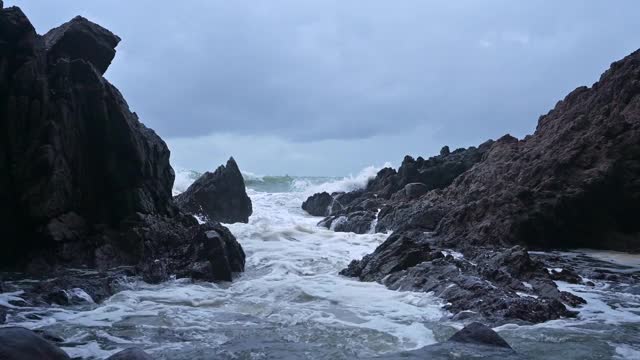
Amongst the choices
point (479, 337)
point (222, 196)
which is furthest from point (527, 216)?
point (222, 196)

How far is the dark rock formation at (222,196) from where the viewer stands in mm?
32812

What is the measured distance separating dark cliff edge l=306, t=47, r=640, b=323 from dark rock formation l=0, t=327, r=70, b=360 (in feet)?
24.2

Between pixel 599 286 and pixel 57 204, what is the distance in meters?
13.8

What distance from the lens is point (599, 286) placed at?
1393 cm

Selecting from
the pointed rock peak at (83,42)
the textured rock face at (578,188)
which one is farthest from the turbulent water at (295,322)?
the pointed rock peak at (83,42)

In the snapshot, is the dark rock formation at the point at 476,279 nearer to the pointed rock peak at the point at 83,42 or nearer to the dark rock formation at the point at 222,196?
the pointed rock peak at the point at 83,42

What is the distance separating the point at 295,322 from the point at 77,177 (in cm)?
915

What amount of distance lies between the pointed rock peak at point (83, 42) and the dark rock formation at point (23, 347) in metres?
13.7

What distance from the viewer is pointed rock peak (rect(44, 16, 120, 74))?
1875cm

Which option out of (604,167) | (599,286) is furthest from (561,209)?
(599,286)

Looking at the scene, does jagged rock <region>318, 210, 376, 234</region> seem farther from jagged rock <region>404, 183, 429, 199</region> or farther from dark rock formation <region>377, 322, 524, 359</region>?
dark rock formation <region>377, 322, 524, 359</region>

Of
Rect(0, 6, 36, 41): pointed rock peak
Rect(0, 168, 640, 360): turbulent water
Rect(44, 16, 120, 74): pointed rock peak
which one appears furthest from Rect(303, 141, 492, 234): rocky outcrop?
Rect(0, 6, 36, 41): pointed rock peak

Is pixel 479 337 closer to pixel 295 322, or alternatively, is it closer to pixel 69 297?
pixel 295 322

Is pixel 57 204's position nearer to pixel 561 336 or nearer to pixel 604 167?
pixel 561 336
